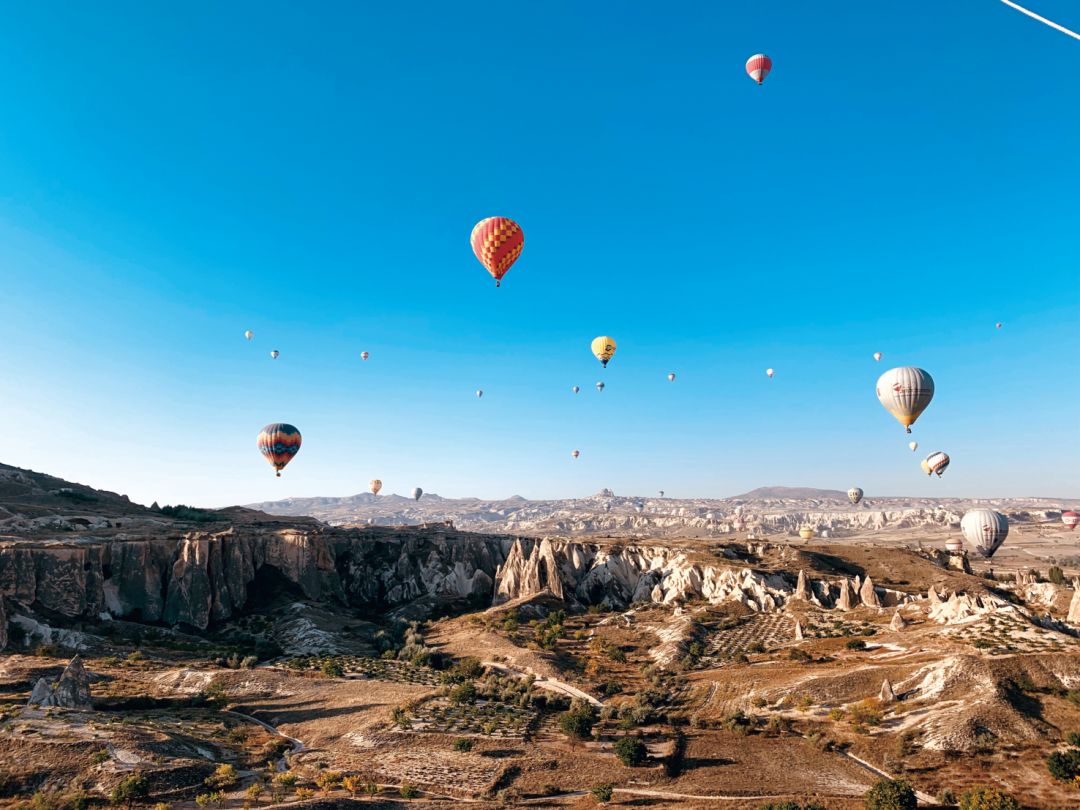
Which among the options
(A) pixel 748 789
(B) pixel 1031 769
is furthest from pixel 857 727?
(A) pixel 748 789

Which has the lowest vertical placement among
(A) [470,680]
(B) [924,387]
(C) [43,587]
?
(A) [470,680]

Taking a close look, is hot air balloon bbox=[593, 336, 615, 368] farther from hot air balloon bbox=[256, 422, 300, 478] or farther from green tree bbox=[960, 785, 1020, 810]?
green tree bbox=[960, 785, 1020, 810]

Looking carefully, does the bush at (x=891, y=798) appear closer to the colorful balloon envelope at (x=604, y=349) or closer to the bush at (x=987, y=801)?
the bush at (x=987, y=801)

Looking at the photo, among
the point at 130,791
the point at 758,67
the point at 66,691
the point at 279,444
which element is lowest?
the point at 130,791

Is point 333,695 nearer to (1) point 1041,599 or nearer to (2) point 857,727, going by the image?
(2) point 857,727

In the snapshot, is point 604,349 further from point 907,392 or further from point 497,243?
point 907,392

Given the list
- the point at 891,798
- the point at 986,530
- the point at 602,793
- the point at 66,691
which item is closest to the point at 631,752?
the point at 602,793

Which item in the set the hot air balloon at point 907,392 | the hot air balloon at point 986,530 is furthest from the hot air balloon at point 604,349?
the hot air balloon at point 986,530
